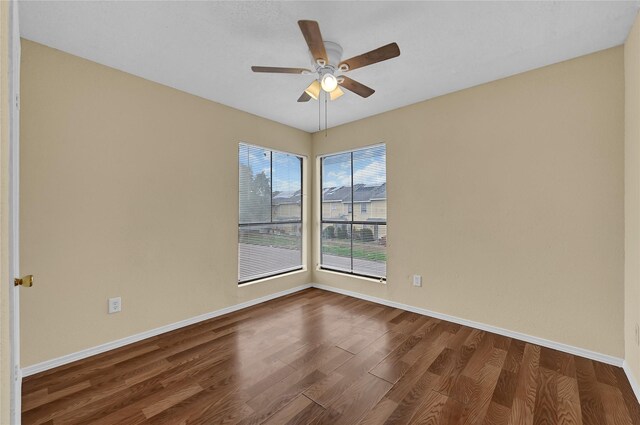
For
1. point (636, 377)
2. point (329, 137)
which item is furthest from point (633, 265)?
point (329, 137)

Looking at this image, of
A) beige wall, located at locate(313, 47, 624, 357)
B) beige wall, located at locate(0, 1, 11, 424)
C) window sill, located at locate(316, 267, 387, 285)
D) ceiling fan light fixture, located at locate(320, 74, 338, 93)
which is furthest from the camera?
window sill, located at locate(316, 267, 387, 285)

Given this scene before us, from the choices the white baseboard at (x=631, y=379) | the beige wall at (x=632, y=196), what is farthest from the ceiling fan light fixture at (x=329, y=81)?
the white baseboard at (x=631, y=379)

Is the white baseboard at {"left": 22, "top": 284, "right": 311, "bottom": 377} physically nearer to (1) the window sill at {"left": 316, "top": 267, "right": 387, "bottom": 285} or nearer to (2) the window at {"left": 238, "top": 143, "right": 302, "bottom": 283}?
(2) the window at {"left": 238, "top": 143, "right": 302, "bottom": 283}

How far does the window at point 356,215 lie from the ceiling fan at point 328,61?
1688 mm

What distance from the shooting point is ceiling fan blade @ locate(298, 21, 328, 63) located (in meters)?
1.60

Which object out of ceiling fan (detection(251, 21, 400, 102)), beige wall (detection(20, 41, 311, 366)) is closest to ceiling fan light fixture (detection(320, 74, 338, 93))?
ceiling fan (detection(251, 21, 400, 102))

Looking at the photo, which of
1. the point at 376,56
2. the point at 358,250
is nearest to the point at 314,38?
the point at 376,56

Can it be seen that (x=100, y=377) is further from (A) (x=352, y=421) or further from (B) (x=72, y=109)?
(B) (x=72, y=109)

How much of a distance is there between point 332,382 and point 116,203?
2427 millimetres

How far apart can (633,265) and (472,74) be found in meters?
2.02

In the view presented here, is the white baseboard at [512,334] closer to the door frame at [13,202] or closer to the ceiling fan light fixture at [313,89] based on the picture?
the ceiling fan light fixture at [313,89]

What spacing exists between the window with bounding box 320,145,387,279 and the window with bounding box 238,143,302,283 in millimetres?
441

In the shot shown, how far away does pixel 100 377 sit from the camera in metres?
2.12

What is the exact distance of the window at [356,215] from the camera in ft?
12.7
